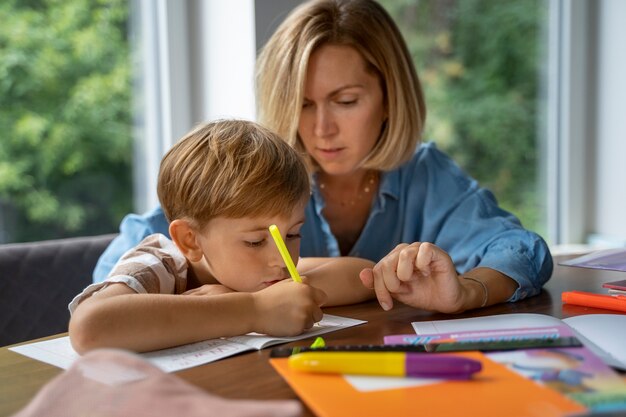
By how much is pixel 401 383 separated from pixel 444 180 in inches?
36.5

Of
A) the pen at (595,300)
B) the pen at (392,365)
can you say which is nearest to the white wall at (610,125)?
the pen at (595,300)

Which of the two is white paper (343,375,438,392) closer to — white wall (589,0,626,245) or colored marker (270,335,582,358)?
colored marker (270,335,582,358)

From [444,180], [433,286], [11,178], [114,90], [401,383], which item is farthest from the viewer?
[114,90]

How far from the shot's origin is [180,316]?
35.0 inches

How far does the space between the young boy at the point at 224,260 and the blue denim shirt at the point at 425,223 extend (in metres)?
0.22

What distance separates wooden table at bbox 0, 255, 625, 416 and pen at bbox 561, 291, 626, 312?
2 centimetres

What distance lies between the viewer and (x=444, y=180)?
1.58 meters

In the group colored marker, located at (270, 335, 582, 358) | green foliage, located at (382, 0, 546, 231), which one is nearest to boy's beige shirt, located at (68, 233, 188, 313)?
colored marker, located at (270, 335, 582, 358)

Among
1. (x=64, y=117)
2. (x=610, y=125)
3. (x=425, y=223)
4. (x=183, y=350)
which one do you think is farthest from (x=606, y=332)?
(x=610, y=125)

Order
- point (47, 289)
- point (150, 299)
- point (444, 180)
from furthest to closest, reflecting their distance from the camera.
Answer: point (444, 180) → point (47, 289) → point (150, 299)

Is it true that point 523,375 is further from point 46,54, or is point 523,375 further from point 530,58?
point 530,58

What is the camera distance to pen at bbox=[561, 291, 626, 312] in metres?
1.10

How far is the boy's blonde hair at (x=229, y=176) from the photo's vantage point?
1.08m

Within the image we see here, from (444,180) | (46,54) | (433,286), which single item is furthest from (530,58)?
(433,286)
